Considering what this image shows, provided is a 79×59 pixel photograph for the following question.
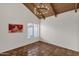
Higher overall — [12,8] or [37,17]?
[12,8]

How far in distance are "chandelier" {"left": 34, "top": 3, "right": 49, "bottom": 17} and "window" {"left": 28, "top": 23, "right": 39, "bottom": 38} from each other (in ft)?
0.69

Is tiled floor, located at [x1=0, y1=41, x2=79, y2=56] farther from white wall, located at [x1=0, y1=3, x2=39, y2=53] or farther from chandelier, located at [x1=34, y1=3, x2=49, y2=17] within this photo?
chandelier, located at [x1=34, y1=3, x2=49, y2=17]

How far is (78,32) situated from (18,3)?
108 centimetres

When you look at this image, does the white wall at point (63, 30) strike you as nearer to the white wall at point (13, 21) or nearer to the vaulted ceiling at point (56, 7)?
the vaulted ceiling at point (56, 7)

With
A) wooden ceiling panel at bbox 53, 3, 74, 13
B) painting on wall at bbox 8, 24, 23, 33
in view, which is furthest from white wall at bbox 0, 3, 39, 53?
wooden ceiling panel at bbox 53, 3, 74, 13

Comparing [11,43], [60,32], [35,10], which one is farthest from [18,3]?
[60,32]

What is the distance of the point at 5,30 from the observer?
2193mm

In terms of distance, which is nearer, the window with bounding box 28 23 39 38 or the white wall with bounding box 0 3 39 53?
the white wall with bounding box 0 3 39 53

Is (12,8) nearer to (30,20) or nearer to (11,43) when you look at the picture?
(30,20)

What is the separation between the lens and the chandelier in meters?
2.22

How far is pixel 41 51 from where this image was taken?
2.24 m

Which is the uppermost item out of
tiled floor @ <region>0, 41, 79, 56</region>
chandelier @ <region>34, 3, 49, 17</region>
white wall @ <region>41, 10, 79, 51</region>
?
chandelier @ <region>34, 3, 49, 17</region>

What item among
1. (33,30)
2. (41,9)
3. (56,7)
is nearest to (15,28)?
(33,30)

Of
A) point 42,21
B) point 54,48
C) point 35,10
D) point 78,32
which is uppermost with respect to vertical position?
point 35,10
